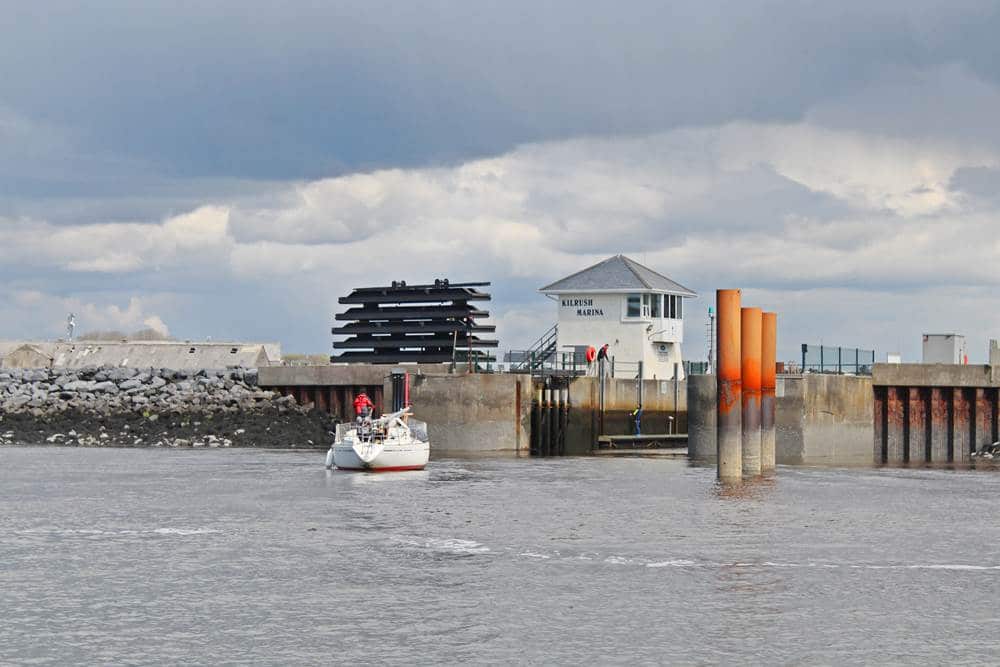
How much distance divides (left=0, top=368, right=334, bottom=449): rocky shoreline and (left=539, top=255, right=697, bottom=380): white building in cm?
1310

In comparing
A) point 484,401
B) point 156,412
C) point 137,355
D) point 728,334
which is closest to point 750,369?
point 728,334

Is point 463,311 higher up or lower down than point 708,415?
higher up

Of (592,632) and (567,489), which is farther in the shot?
(567,489)

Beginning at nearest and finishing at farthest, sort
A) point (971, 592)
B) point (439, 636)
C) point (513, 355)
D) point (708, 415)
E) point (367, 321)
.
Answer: point (439, 636) < point (971, 592) < point (708, 415) < point (513, 355) < point (367, 321)

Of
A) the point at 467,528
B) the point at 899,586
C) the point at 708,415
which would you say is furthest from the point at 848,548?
the point at 708,415

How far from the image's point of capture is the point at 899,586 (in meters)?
24.0

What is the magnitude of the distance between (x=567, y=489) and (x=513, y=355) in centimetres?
2336

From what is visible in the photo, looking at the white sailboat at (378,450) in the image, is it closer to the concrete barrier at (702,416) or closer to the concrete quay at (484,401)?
the concrete quay at (484,401)

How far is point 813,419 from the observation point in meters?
54.1

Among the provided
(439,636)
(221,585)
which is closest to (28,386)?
(221,585)

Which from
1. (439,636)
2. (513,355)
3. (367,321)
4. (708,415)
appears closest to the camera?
(439,636)

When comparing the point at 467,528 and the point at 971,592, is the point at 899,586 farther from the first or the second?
the point at 467,528

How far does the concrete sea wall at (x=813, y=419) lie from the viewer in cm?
5222

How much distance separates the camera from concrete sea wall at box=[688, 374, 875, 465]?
52219 millimetres
